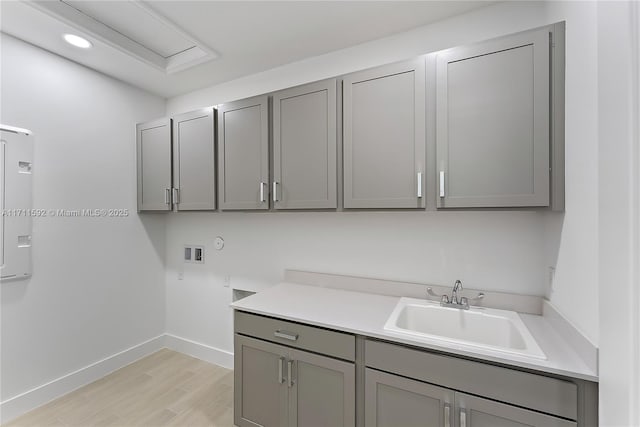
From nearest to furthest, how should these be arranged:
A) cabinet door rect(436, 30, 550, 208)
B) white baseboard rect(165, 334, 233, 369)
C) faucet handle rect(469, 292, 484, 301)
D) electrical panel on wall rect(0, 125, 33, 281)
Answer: cabinet door rect(436, 30, 550, 208)
faucet handle rect(469, 292, 484, 301)
electrical panel on wall rect(0, 125, 33, 281)
white baseboard rect(165, 334, 233, 369)

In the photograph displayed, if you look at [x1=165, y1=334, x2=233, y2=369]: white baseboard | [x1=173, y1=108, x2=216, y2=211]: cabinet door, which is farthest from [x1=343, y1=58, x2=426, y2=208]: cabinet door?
[x1=165, y1=334, x2=233, y2=369]: white baseboard

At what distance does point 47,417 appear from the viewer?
→ 1.96 metres

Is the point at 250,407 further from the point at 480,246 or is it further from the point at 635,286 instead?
the point at 635,286

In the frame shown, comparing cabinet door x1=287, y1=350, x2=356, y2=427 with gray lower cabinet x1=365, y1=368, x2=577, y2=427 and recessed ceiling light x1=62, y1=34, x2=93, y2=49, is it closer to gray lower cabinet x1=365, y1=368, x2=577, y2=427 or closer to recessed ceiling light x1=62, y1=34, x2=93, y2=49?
gray lower cabinet x1=365, y1=368, x2=577, y2=427

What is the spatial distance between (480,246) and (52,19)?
296 cm

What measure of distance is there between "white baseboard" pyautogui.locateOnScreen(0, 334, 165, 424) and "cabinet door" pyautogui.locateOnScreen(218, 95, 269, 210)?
69.7 inches

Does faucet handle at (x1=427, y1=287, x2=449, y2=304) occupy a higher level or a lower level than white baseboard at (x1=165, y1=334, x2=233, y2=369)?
higher

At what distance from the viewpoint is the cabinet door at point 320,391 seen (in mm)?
1431

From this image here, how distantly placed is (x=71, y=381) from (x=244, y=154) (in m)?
2.27

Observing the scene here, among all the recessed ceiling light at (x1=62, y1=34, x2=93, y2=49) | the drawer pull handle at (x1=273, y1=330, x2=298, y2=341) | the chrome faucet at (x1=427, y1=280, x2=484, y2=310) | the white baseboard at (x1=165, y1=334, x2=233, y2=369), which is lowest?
the white baseboard at (x1=165, y1=334, x2=233, y2=369)

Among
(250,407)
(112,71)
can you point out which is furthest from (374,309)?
(112,71)

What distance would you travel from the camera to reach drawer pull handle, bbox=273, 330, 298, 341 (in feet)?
5.13

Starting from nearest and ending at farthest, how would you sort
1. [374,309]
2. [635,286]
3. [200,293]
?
[635,286]
[374,309]
[200,293]

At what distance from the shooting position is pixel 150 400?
2148 mm
